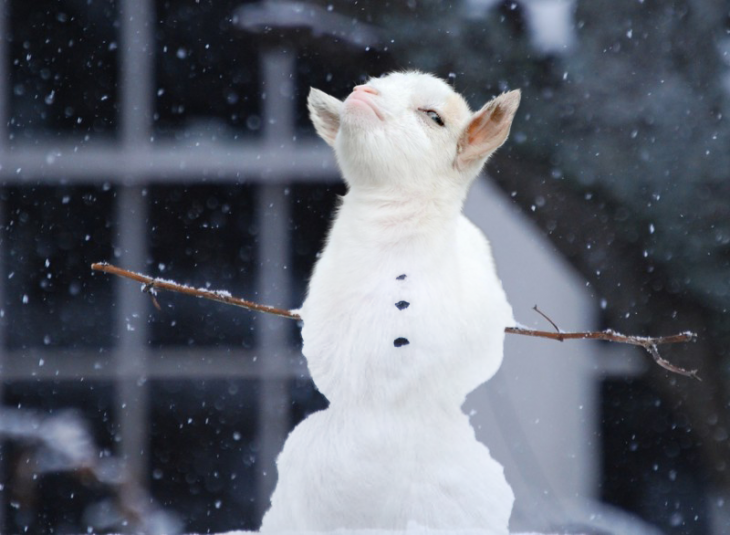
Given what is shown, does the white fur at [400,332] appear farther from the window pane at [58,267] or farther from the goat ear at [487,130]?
the window pane at [58,267]

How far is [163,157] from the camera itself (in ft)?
5.87

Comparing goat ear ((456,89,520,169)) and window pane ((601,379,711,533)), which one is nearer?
goat ear ((456,89,520,169))

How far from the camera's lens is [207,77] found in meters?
1.76

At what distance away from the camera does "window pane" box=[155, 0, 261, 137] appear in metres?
1.75

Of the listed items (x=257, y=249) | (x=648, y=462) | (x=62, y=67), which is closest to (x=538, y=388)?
(x=648, y=462)

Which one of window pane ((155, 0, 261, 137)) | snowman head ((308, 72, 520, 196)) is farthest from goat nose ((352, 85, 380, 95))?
window pane ((155, 0, 261, 137))

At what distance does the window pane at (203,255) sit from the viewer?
176cm

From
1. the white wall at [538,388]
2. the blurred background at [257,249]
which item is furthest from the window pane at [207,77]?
the white wall at [538,388]

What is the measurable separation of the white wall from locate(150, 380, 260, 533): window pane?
538mm

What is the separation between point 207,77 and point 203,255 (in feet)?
1.16

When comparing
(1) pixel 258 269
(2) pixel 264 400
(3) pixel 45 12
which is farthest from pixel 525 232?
(3) pixel 45 12

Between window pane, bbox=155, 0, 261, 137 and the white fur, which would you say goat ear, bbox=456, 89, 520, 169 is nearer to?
the white fur

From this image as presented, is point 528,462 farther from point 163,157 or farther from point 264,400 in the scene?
point 163,157

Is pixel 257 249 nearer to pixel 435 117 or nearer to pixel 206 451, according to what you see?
pixel 206 451
